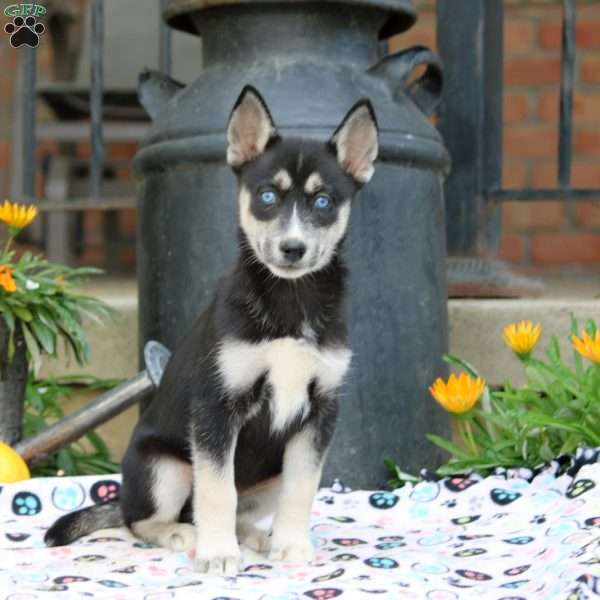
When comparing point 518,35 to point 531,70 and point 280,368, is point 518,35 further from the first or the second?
point 280,368

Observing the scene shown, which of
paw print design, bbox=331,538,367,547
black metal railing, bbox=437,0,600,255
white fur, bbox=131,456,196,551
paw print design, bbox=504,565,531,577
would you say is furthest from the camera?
black metal railing, bbox=437,0,600,255

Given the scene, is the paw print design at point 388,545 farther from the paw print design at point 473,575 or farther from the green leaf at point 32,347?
the green leaf at point 32,347

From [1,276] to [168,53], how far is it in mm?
1459

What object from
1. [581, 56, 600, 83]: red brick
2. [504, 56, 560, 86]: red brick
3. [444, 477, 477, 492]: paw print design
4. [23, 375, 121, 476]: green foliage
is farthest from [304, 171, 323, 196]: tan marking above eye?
[581, 56, 600, 83]: red brick

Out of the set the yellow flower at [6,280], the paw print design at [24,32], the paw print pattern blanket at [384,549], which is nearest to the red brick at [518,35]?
the paw print design at [24,32]

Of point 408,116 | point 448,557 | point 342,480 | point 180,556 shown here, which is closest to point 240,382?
point 180,556

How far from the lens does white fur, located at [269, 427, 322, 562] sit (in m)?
2.97

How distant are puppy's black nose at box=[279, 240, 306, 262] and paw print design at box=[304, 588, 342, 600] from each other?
0.70 metres

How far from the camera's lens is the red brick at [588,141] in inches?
247

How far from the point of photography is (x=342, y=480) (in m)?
3.99

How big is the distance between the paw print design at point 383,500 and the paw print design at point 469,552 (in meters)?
0.50

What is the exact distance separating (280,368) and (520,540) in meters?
0.76

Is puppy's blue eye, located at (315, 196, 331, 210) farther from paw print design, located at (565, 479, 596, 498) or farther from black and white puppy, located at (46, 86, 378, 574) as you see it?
paw print design, located at (565, 479, 596, 498)

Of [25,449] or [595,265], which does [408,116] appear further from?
[595,265]
